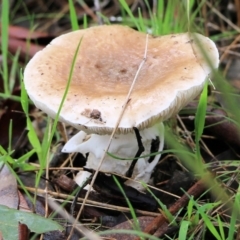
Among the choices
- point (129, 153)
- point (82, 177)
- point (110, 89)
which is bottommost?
point (82, 177)

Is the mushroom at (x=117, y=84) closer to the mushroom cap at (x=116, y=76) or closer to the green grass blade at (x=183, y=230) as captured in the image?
the mushroom cap at (x=116, y=76)

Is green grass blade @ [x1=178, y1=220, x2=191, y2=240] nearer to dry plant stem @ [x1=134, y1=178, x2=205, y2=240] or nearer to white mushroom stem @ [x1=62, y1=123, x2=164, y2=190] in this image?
dry plant stem @ [x1=134, y1=178, x2=205, y2=240]

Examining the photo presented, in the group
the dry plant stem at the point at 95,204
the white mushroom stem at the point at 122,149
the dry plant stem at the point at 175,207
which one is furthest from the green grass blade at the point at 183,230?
the white mushroom stem at the point at 122,149

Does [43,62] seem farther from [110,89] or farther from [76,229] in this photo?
[76,229]

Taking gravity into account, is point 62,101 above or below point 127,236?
above

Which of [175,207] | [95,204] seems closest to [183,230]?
[175,207]

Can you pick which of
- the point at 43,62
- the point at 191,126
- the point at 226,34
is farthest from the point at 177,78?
the point at 226,34

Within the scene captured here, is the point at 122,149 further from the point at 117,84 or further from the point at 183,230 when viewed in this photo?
the point at 183,230
